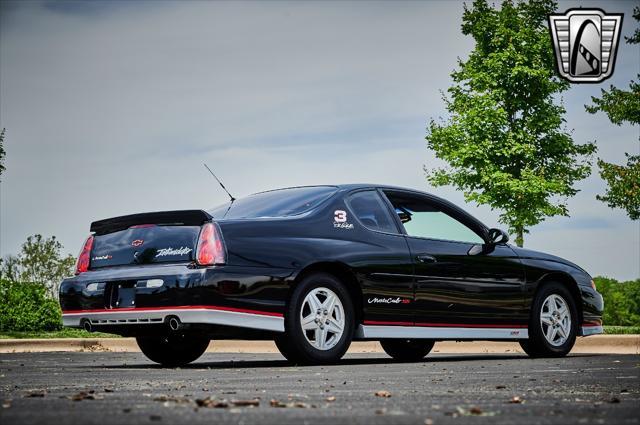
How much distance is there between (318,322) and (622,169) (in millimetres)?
23094

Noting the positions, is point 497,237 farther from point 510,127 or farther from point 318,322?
point 510,127

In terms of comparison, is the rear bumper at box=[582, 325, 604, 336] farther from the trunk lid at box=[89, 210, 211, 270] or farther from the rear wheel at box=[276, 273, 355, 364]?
the trunk lid at box=[89, 210, 211, 270]

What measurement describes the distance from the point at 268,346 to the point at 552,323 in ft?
25.5

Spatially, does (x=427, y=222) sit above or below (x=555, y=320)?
above

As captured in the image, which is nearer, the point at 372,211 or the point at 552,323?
the point at 372,211

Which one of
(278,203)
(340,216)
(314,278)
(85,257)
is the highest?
(278,203)

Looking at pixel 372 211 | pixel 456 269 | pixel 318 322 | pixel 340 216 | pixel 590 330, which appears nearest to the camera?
pixel 318 322

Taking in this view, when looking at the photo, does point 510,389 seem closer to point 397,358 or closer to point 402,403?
point 402,403

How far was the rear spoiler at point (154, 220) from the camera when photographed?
8.07m

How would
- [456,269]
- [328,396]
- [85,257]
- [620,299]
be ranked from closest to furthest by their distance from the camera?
[328,396]
[85,257]
[456,269]
[620,299]

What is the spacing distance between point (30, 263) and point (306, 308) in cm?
4484

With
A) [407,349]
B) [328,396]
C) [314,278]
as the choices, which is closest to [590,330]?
[407,349]

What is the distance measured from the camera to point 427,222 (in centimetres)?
973

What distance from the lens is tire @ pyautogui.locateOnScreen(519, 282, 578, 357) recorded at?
404 inches
